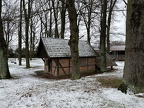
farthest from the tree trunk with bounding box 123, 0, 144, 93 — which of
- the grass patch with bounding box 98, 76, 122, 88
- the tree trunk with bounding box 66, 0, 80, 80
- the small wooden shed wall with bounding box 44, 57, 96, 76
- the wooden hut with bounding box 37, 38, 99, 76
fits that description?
the small wooden shed wall with bounding box 44, 57, 96, 76

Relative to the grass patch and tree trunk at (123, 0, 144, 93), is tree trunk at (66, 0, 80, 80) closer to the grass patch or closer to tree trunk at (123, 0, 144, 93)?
the grass patch

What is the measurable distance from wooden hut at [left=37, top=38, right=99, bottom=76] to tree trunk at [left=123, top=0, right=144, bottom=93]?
7.00 m

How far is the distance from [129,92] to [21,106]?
407 cm

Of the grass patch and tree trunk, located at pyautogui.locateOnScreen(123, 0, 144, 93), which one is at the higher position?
tree trunk, located at pyautogui.locateOnScreen(123, 0, 144, 93)

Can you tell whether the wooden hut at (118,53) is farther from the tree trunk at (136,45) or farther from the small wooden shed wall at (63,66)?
the tree trunk at (136,45)

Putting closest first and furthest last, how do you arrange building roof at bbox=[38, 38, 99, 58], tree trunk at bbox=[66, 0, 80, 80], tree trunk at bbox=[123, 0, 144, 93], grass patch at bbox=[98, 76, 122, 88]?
tree trunk at bbox=[123, 0, 144, 93], grass patch at bbox=[98, 76, 122, 88], tree trunk at bbox=[66, 0, 80, 80], building roof at bbox=[38, 38, 99, 58]

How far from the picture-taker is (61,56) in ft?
37.0

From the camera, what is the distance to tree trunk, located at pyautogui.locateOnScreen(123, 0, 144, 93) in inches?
192

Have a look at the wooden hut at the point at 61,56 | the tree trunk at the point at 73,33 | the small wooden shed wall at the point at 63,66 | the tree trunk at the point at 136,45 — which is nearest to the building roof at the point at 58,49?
the wooden hut at the point at 61,56

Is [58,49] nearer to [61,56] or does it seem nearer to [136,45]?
[61,56]

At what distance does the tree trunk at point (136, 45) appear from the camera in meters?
4.88

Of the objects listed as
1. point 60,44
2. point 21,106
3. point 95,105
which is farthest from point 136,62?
point 60,44

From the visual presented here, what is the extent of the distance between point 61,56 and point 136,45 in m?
7.26

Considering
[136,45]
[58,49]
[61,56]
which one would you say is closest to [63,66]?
[61,56]
